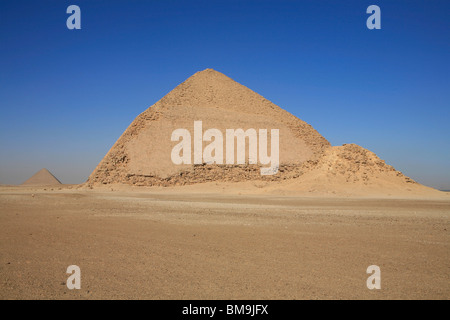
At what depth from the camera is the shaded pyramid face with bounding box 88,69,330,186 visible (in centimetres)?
4109

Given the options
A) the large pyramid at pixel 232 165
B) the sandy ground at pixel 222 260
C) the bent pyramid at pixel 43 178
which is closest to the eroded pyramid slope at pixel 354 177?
the large pyramid at pixel 232 165

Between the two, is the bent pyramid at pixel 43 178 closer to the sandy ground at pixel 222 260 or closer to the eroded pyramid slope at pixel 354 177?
the eroded pyramid slope at pixel 354 177

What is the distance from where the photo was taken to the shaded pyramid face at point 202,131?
41094mm

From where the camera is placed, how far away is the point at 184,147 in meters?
43.8

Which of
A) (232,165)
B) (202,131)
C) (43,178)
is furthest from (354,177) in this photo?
(43,178)

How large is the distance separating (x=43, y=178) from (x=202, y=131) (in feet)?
179

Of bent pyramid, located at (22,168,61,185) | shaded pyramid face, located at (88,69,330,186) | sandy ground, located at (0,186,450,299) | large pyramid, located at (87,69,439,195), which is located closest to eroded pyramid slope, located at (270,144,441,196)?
large pyramid, located at (87,69,439,195)

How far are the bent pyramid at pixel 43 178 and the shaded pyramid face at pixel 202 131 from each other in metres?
43.0

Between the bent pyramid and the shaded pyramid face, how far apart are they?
42969mm

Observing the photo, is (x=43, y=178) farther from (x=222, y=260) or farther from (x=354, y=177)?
(x=222, y=260)

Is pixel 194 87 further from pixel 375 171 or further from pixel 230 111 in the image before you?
pixel 375 171

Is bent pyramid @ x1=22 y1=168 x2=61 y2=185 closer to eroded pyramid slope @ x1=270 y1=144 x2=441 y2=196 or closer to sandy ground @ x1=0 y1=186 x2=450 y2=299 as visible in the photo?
eroded pyramid slope @ x1=270 y1=144 x2=441 y2=196
